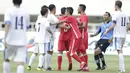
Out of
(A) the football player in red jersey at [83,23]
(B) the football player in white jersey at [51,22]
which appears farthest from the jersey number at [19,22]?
(A) the football player in red jersey at [83,23]

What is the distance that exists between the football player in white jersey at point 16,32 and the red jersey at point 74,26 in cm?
496

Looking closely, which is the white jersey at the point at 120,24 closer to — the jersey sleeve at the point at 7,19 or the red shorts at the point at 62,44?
the red shorts at the point at 62,44

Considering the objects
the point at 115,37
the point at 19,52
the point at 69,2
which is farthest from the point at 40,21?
the point at 69,2

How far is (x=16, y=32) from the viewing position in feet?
43.4

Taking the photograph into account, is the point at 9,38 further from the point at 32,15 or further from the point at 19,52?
the point at 32,15

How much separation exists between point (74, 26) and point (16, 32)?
5315mm

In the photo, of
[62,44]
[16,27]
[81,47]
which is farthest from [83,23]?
[16,27]

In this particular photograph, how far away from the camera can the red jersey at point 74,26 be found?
1828 centimetres

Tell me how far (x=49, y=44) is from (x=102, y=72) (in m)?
2.08

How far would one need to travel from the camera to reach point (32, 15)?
174 feet

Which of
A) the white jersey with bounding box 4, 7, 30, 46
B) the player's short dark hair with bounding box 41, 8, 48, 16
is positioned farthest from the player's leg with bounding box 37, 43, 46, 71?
the white jersey with bounding box 4, 7, 30, 46

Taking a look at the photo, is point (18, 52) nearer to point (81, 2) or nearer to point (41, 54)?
point (41, 54)

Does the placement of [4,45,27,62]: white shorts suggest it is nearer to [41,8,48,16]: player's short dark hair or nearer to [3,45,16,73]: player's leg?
[3,45,16,73]: player's leg

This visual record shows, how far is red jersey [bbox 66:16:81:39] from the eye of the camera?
18281 mm
